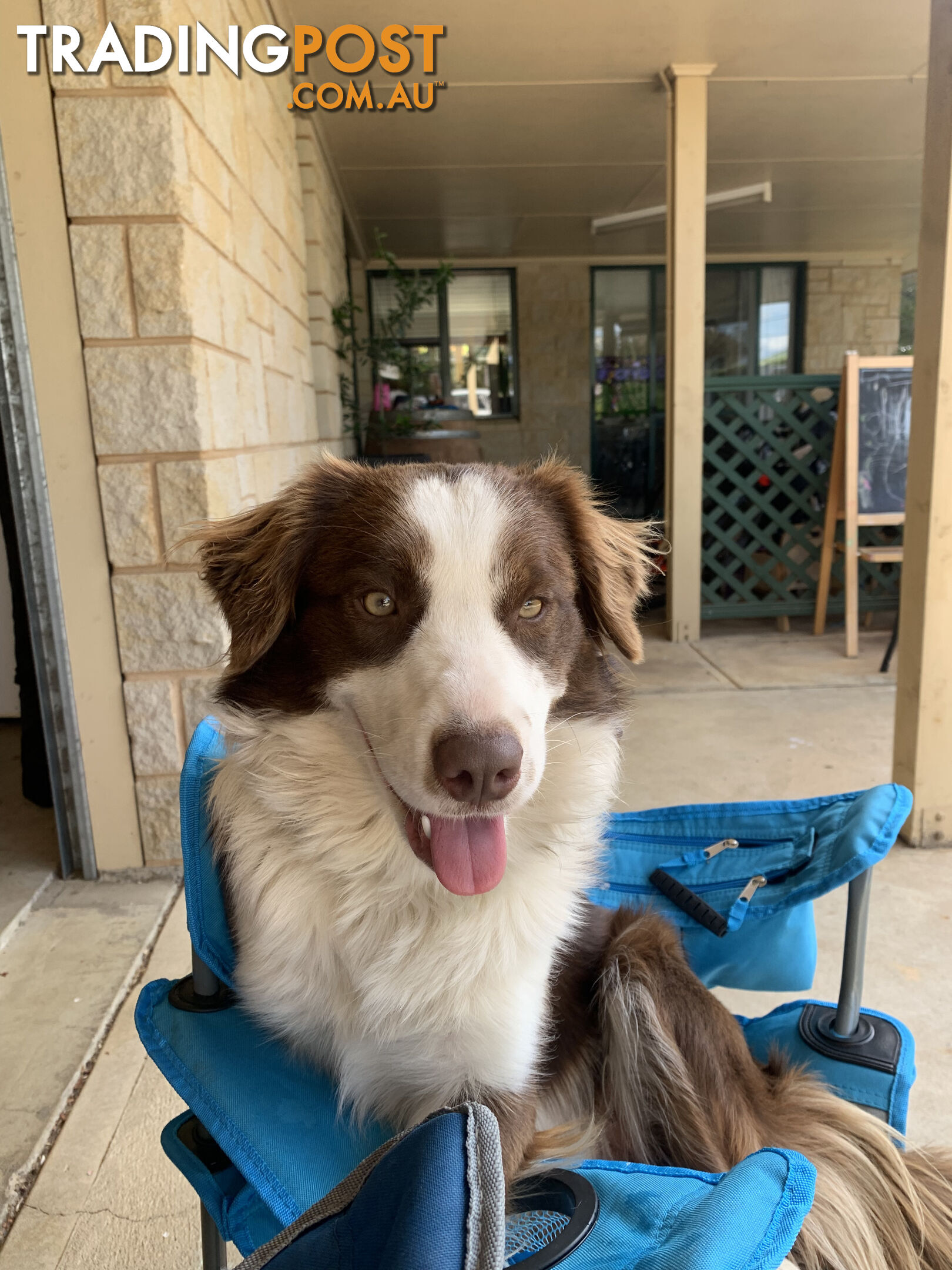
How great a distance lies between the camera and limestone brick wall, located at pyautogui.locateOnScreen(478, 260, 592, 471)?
10578 millimetres

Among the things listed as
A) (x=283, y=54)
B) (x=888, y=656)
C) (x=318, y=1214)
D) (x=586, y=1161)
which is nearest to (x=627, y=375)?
(x=888, y=656)

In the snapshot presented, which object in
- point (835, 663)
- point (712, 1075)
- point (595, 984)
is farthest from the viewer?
point (835, 663)

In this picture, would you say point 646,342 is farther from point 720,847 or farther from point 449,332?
point 720,847

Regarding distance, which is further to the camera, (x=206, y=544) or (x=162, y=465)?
(x=162, y=465)

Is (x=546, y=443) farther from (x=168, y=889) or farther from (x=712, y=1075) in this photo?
(x=712, y=1075)

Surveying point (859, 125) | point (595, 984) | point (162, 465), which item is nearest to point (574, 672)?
point (595, 984)

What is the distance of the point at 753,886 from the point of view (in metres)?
1.44

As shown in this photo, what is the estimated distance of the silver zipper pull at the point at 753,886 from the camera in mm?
1436

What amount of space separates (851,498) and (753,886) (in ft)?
14.6

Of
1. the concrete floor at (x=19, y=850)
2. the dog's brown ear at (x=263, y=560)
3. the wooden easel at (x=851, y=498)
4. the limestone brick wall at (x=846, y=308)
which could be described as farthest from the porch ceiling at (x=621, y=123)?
the dog's brown ear at (x=263, y=560)

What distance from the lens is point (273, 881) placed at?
113 cm

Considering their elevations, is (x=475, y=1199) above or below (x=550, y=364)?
below

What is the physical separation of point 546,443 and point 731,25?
6038mm

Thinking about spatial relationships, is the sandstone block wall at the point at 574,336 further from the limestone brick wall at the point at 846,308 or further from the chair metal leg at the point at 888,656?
the chair metal leg at the point at 888,656
